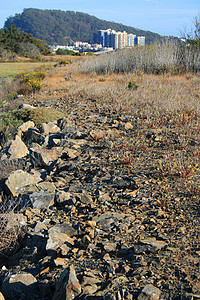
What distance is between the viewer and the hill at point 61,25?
360 ft

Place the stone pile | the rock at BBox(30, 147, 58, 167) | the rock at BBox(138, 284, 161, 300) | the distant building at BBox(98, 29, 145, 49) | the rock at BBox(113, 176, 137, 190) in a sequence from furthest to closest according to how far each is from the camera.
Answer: the distant building at BBox(98, 29, 145, 49)
the rock at BBox(30, 147, 58, 167)
the rock at BBox(113, 176, 137, 190)
the stone pile
the rock at BBox(138, 284, 161, 300)

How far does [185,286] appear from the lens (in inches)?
82.5

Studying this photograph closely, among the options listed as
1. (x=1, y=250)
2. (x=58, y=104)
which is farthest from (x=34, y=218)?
(x=58, y=104)

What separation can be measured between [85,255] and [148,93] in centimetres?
691

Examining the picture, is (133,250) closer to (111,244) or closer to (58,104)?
(111,244)

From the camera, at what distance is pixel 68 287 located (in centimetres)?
212

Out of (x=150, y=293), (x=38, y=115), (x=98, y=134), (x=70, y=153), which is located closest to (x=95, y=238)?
(x=150, y=293)

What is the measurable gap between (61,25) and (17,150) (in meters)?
124

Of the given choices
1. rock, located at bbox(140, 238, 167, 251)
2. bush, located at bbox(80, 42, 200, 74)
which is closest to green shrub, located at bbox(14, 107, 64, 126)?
rock, located at bbox(140, 238, 167, 251)

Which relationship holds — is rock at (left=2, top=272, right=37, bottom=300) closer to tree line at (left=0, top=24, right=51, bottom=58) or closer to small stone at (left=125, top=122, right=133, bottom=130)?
small stone at (left=125, top=122, right=133, bottom=130)

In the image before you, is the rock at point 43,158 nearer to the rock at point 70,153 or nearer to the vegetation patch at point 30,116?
the rock at point 70,153

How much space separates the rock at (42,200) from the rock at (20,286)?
1.32 m

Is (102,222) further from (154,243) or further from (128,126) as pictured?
(128,126)

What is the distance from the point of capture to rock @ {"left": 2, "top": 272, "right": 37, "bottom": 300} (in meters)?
2.39
